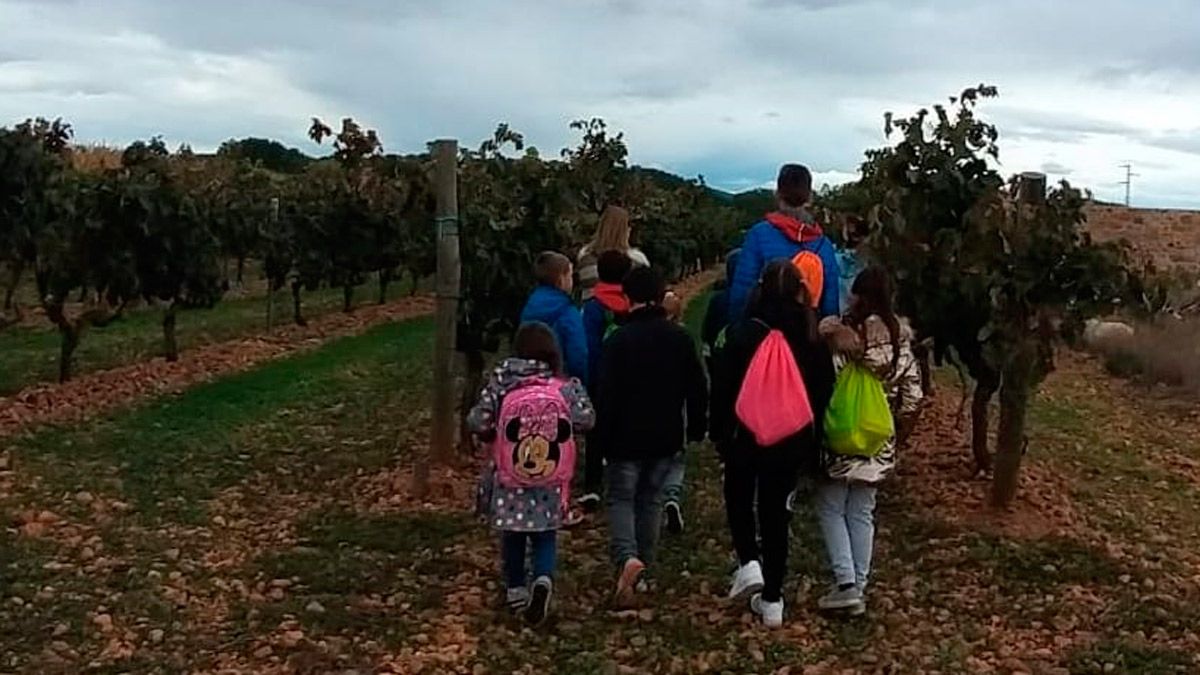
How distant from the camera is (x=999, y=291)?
27.2 ft

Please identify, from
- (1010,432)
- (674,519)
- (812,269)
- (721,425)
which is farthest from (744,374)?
(1010,432)

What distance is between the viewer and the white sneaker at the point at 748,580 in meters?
6.57

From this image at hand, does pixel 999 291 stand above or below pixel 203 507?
above

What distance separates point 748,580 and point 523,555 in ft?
3.54

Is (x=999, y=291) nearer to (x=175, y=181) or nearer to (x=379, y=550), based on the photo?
(x=379, y=550)

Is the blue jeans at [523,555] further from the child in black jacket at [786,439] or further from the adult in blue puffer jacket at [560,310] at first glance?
the adult in blue puffer jacket at [560,310]

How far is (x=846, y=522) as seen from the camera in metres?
6.57

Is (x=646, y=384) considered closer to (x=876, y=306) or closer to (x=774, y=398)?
(x=774, y=398)

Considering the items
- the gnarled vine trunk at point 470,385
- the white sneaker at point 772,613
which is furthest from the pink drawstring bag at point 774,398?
the gnarled vine trunk at point 470,385

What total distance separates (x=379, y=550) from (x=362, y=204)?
16.9m

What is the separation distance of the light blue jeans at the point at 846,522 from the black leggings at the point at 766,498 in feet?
0.69

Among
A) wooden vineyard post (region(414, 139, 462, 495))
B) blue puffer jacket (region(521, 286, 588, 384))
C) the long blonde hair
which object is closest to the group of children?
blue puffer jacket (region(521, 286, 588, 384))

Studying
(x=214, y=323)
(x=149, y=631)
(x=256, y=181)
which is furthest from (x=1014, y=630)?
(x=256, y=181)

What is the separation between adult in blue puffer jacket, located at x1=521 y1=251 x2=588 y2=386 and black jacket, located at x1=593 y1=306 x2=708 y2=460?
1083mm
